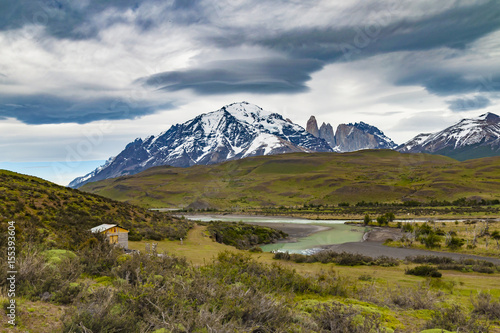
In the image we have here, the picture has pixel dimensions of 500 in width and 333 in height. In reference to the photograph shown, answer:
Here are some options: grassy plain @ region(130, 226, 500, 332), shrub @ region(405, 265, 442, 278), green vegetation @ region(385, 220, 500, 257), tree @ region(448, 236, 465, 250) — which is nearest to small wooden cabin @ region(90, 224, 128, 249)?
grassy plain @ region(130, 226, 500, 332)

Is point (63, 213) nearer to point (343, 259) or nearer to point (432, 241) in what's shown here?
point (343, 259)

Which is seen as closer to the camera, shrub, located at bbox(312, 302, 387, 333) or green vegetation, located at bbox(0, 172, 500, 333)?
green vegetation, located at bbox(0, 172, 500, 333)

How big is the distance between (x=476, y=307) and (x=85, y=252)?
15973 millimetres

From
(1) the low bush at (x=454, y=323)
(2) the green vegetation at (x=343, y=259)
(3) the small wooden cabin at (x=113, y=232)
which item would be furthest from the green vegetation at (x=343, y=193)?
(1) the low bush at (x=454, y=323)

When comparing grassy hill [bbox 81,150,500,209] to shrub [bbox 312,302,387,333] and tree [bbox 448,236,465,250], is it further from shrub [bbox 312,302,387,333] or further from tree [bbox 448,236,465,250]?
shrub [bbox 312,302,387,333]

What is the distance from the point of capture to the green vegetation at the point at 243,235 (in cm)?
4850

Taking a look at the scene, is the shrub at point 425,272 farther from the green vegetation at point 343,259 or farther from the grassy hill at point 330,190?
the grassy hill at point 330,190

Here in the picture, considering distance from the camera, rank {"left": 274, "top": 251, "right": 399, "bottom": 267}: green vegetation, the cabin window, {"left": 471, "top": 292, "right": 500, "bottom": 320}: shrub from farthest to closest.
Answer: {"left": 274, "top": 251, "right": 399, "bottom": 267}: green vegetation, the cabin window, {"left": 471, "top": 292, "right": 500, "bottom": 320}: shrub

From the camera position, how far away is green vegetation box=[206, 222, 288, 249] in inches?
1909

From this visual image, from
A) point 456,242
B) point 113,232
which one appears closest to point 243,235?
point 456,242

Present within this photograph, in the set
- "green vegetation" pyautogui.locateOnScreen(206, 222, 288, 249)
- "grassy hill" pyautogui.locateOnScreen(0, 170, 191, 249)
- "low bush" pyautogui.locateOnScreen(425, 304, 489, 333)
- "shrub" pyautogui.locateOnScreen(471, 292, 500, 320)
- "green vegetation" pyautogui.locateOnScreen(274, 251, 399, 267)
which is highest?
"grassy hill" pyautogui.locateOnScreen(0, 170, 191, 249)

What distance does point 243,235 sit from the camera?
2101 inches

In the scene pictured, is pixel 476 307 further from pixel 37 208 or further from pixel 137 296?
pixel 37 208

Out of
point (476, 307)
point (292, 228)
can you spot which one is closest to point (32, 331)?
point (476, 307)
